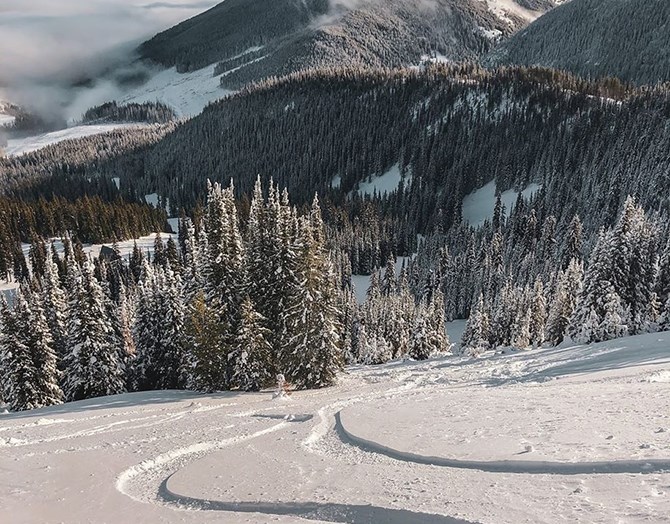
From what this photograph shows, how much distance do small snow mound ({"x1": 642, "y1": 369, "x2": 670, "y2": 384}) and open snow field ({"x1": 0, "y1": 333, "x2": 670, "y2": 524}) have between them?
62 mm

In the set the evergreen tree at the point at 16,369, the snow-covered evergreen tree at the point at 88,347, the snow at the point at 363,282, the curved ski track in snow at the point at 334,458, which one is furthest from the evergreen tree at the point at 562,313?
the snow at the point at 363,282

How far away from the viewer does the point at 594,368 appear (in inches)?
857

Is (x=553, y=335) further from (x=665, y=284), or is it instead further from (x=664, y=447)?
(x=664, y=447)

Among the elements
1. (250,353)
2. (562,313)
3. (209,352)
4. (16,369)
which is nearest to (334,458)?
(250,353)

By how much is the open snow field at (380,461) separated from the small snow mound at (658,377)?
0.20 ft

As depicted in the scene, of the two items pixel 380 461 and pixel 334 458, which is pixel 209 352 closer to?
pixel 334 458

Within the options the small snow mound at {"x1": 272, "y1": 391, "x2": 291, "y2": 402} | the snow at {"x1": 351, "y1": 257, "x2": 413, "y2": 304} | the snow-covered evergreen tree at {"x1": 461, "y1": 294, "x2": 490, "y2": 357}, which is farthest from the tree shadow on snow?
the snow at {"x1": 351, "y1": 257, "x2": 413, "y2": 304}

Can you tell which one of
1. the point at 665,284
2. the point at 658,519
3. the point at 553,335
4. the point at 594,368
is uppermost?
the point at 658,519

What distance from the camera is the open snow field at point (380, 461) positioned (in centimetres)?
875

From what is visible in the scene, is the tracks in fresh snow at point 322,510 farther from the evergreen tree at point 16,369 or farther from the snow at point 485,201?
the snow at point 485,201

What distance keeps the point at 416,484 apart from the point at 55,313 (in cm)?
4334

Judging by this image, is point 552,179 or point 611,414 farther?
point 552,179

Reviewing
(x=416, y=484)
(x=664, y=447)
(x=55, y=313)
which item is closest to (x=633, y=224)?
(x=664, y=447)

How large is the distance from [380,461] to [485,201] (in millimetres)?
178165
